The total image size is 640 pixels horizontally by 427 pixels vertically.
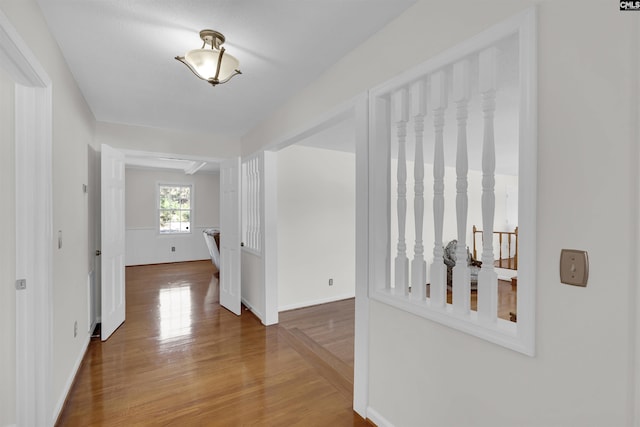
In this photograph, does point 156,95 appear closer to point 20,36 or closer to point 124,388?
point 20,36

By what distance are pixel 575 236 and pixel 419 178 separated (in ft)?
2.60

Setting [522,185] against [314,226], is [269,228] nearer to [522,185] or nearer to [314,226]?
[314,226]

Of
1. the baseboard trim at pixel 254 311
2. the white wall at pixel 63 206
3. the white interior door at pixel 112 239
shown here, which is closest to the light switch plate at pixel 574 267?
the white wall at pixel 63 206

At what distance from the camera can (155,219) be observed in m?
7.59

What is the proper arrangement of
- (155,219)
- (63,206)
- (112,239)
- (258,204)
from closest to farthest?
(63,206) < (112,239) < (258,204) < (155,219)

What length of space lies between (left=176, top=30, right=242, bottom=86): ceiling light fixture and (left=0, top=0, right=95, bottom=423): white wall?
0.71 meters

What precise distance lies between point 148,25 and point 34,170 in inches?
41.5

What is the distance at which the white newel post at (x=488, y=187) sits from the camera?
1.33 meters

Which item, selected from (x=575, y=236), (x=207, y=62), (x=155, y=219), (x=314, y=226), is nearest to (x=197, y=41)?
(x=207, y=62)

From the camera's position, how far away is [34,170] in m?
1.71

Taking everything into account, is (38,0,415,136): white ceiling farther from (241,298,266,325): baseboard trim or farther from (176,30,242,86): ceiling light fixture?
(241,298,266,325): baseboard trim

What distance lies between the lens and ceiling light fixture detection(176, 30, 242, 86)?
1824 mm

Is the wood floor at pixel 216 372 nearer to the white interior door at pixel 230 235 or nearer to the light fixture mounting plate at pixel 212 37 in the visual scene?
the white interior door at pixel 230 235

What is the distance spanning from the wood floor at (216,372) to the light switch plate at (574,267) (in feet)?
5.03
